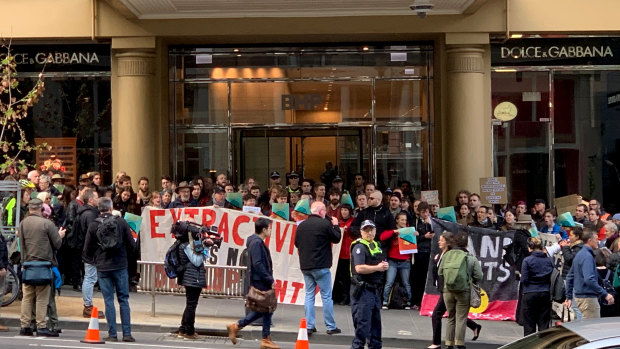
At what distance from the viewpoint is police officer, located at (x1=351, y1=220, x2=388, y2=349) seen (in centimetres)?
1259

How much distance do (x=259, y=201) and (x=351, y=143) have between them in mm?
5705

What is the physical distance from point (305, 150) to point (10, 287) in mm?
10352

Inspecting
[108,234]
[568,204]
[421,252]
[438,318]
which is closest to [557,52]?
[568,204]

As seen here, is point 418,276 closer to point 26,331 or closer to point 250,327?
point 250,327

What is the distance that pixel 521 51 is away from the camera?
24.2 metres

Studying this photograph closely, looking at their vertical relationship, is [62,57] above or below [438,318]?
above

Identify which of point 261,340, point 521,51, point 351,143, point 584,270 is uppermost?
point 521,51

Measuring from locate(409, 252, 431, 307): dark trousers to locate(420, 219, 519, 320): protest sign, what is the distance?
3.24 feet

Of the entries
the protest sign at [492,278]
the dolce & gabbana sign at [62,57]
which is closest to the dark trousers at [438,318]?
the protest sign at [492,278]

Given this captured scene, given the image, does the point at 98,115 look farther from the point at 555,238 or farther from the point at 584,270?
the point at 584,270

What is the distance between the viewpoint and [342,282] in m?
18.0

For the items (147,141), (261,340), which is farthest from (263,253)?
(147,141)

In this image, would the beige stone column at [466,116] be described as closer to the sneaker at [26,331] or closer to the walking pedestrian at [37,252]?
the walking pedestrian at [37,252]

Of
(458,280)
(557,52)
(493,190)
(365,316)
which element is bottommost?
(365,316)
